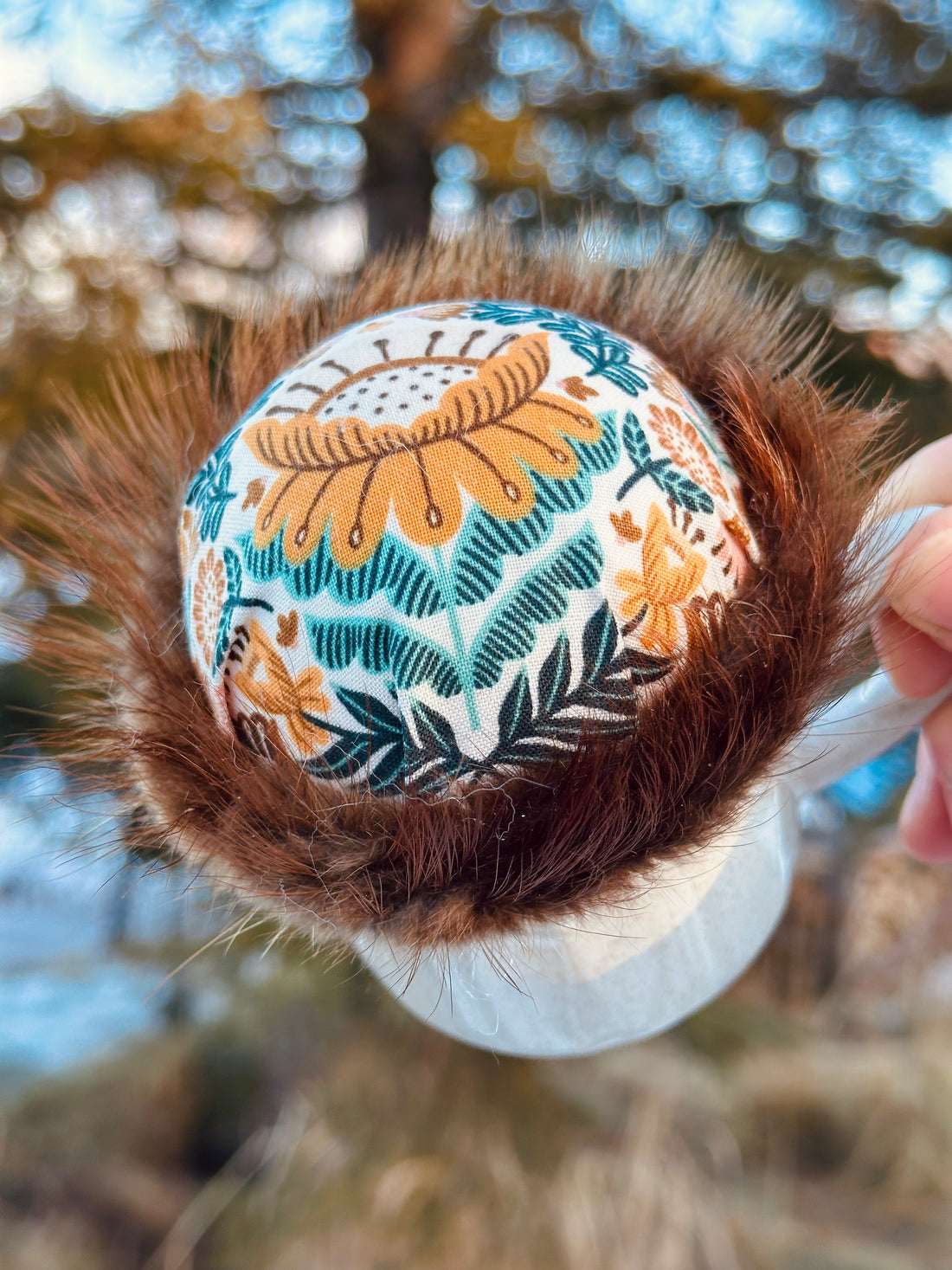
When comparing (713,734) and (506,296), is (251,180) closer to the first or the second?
(506,296)

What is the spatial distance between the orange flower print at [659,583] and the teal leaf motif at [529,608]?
2cm

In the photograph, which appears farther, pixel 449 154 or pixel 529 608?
pixel 449 154

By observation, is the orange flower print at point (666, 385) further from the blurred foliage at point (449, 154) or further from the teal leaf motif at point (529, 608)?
the blurred foliage at point (449, 154)

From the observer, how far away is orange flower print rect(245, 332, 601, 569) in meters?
0.37

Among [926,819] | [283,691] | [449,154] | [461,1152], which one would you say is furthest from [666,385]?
[461,1152]

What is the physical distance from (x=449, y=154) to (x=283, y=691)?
4.04 ft

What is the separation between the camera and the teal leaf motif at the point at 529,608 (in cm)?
36

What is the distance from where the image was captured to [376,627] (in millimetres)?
366

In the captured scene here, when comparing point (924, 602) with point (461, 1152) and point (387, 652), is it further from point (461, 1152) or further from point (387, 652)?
point (461, 1152)

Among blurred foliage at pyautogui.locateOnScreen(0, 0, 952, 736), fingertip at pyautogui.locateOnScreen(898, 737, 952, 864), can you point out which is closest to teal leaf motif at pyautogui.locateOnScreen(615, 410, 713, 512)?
fingertip at pyautogui.locateOnScreen(898, 737, 952, 864)

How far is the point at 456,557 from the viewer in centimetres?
36

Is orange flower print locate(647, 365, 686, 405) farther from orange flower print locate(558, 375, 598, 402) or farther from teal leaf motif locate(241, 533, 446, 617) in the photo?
teal leaf motif locate(241, 533, 446, 617)

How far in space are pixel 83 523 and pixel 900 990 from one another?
2.11m

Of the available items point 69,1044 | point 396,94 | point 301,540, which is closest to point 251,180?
point 396,94
